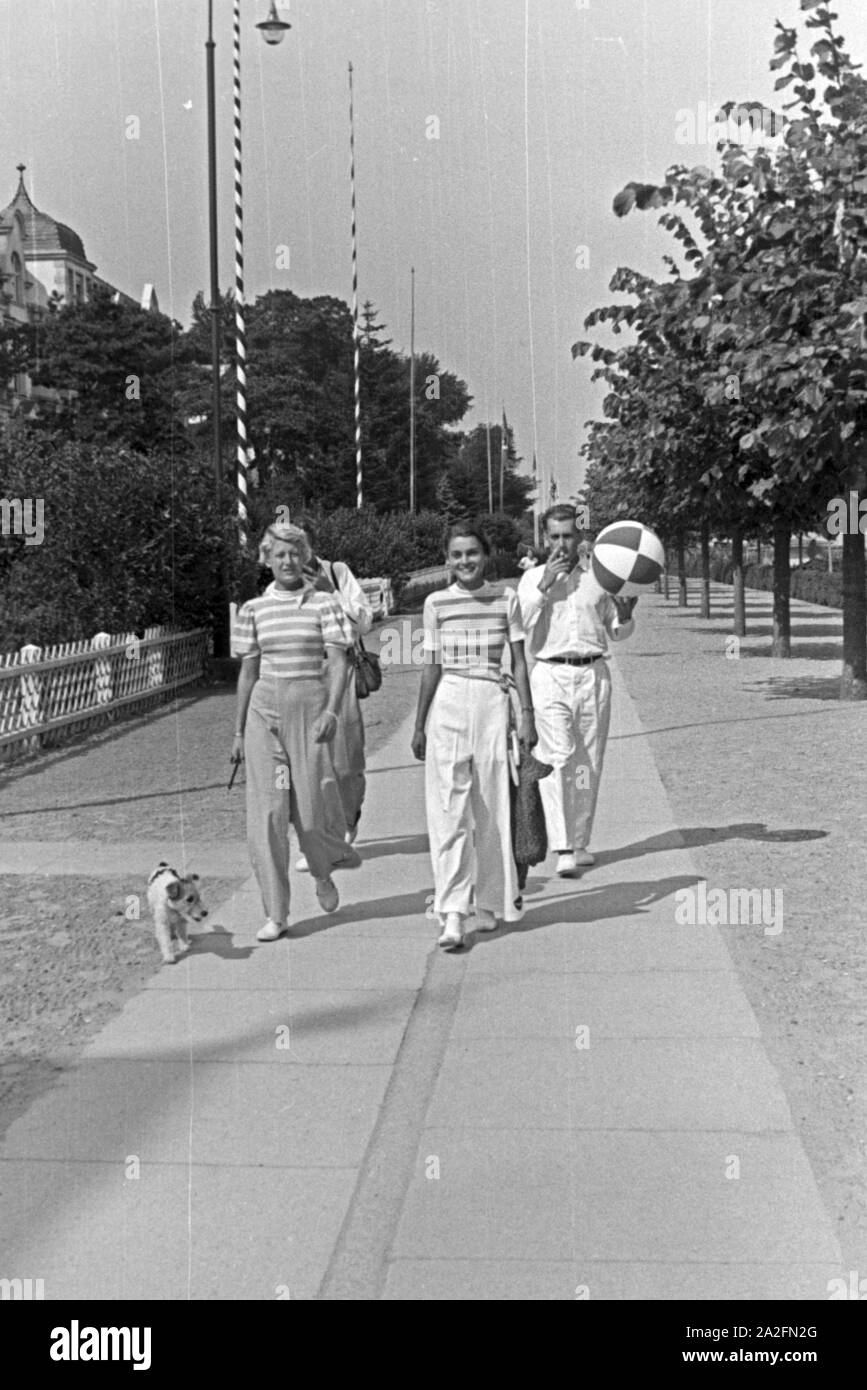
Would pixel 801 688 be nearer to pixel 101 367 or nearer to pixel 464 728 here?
pixel 464 728

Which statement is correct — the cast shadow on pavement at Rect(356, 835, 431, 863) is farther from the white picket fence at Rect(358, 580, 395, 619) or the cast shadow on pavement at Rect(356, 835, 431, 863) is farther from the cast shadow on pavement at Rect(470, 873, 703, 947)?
the white picket fence at Rect(358, 580, 395, 619)

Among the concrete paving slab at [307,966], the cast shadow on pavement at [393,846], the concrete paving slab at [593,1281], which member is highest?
the cast shadow on pavement at [393,846]

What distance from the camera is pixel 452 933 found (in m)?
6.89

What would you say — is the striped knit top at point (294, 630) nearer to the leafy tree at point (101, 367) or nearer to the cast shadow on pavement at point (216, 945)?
the cast shadow on pavement at point (216, 945)

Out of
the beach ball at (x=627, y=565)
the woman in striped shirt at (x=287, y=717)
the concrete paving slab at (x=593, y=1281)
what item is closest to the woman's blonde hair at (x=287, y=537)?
the woman in striped shirt at (x=287, y=717)

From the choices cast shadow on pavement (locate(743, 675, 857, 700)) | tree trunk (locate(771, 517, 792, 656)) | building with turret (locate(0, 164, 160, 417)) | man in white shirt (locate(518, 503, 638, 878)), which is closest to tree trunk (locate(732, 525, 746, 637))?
tree trunk (locate(771, 517, 792, 656))

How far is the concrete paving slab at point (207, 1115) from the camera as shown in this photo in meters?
4.63

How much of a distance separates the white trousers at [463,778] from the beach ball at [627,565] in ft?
6.03

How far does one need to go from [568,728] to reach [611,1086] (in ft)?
11.8

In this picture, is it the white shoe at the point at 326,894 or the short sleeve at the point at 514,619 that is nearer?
the short sleeve at the point at 514,619

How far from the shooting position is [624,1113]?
4.88 metres

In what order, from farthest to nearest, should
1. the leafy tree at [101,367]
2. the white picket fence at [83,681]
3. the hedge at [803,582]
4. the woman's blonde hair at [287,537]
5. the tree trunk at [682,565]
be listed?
the leafy tree at [101,367] → the hedge at [803,582] → the tree trunk at [682,565] → the white picket fence at [83,681] → the woman's blonde hair at [287,537]

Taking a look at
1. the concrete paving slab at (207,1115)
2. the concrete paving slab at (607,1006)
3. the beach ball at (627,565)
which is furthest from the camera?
the beach ball at (627,565)

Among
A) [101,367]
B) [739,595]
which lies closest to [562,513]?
[739,595]
